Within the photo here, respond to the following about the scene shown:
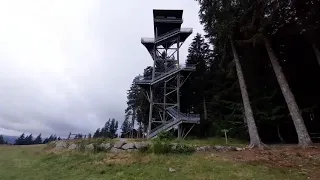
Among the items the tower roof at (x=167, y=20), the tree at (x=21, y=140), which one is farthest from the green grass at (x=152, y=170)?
the tree at (x=21, y=140)

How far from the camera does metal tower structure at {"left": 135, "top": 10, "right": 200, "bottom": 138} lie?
28.8m

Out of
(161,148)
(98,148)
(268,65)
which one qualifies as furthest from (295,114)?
(98,148)

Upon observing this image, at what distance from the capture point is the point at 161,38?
3170 centimetres

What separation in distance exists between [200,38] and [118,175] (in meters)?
30.6

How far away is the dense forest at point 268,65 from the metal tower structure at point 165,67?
5.69m

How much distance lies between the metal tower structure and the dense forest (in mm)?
5689

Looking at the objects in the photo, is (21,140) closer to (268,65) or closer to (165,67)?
(165,67)

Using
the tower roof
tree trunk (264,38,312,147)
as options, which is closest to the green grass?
tree trunk (264,38,312,147)

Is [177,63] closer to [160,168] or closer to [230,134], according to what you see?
[230,134]

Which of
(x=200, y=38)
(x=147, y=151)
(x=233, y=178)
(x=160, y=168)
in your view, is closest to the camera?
(x=233, y=178)

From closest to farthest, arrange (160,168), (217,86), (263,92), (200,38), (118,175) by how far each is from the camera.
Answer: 1. (118,175)
2. (160,168)
3. (263,92)
4. (217,86)
5. (200,38)

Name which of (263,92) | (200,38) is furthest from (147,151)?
(200,38)

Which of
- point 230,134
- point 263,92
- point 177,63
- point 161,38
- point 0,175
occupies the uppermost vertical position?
point 161,38

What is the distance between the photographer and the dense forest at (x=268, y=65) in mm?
13422
